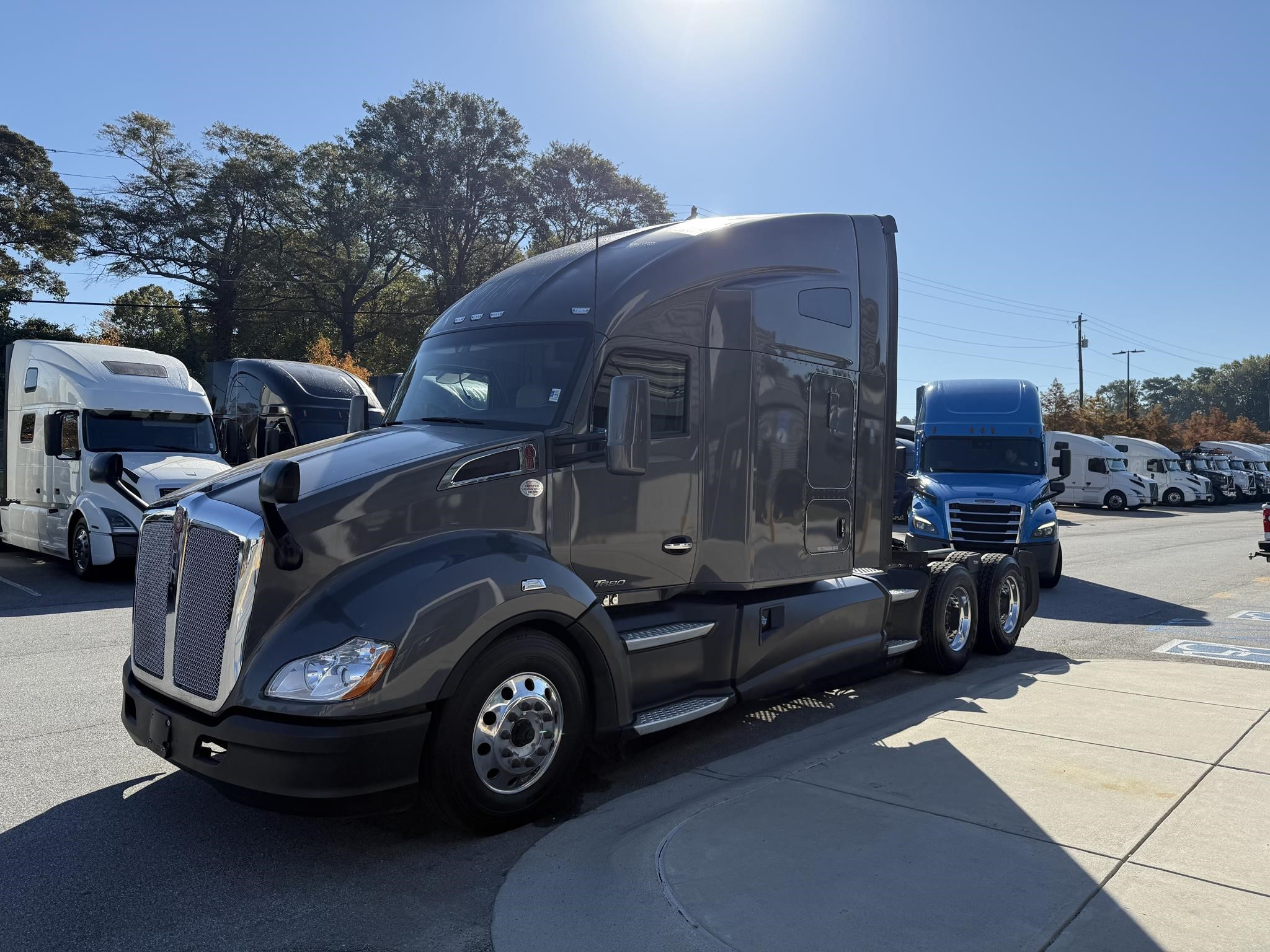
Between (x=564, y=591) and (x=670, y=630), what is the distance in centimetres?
99

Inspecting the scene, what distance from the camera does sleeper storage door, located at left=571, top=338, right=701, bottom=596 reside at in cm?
523

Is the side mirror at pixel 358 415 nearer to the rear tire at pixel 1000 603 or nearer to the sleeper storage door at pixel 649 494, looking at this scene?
the sleeper storage door at pixel 649 494

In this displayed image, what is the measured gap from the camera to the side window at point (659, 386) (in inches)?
212

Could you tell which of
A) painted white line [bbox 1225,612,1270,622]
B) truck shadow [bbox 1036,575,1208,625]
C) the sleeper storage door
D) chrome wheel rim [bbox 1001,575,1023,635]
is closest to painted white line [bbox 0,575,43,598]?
the sleeper storage door

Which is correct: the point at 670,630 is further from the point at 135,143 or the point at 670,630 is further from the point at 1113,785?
the point at 135,143

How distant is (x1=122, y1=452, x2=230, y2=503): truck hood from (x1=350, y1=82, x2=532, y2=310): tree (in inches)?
1391

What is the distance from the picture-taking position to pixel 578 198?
5125 centimetres

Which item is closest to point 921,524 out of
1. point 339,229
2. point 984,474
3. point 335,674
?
point 984,474

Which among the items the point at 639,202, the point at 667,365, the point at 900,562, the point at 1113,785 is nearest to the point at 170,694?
the point at 667,365

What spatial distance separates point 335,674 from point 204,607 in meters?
0.80

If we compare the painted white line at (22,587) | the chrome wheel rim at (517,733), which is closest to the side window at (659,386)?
the chrome wheel rim at (517,733)

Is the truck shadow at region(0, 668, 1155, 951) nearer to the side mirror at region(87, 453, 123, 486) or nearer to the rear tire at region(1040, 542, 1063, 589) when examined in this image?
the side mirror at region(87, 453, 123, 486)

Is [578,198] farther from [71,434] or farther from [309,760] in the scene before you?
[309,760]

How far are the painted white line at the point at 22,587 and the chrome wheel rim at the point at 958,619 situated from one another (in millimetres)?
10820
